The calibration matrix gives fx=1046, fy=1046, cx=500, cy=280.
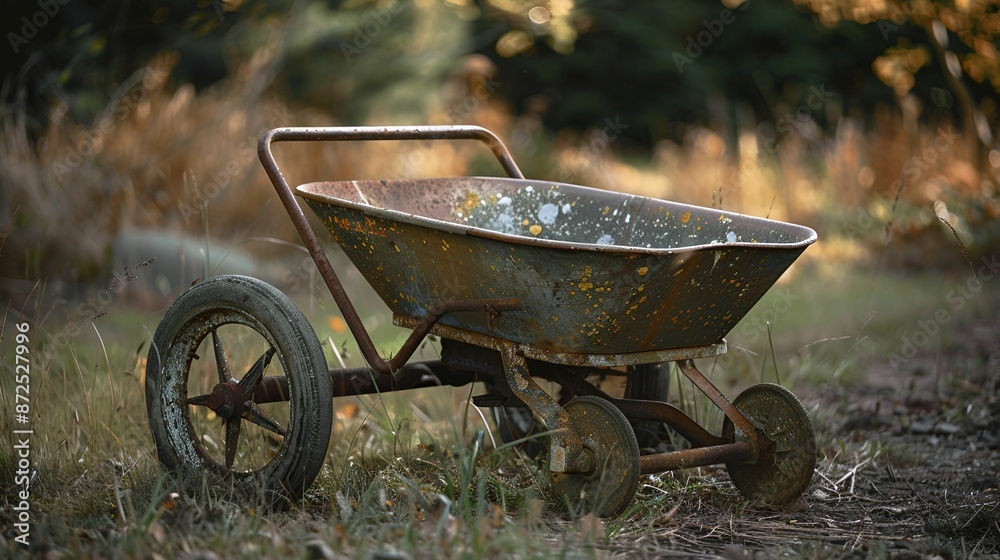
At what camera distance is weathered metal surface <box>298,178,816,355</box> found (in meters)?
2.41

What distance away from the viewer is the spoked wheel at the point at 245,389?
253 cm

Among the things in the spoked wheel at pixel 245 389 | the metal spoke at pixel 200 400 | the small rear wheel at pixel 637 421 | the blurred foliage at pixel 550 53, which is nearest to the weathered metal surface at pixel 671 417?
the small rear wheel at pixel 637 421

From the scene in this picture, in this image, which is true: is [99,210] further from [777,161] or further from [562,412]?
[777,161]

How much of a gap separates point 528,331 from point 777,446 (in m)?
0.76

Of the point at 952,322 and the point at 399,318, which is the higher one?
the point at 399,318

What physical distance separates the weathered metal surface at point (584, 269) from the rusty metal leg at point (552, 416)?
0.20ft

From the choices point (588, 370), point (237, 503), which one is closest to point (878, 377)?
point (588, 370)

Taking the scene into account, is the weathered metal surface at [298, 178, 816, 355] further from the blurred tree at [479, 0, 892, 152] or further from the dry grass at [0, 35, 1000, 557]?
the blurred tree at [479, 0, 892, 152]

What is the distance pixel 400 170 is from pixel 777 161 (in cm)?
325

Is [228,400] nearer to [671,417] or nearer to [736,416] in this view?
[671,417]

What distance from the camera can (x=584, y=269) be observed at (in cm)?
241

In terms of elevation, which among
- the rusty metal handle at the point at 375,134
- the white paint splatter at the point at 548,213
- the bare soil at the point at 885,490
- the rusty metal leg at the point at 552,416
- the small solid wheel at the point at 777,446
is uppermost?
the rusty metal handle at the point at 375,134

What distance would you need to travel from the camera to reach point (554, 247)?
2357 millimetres

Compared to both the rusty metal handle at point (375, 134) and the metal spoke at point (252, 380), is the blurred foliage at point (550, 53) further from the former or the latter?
the metal spoke at point (252, 380)
